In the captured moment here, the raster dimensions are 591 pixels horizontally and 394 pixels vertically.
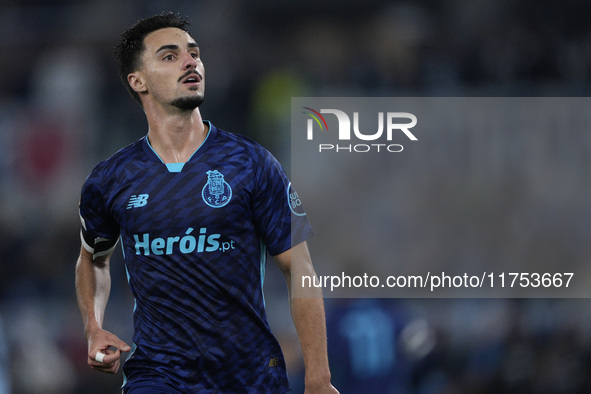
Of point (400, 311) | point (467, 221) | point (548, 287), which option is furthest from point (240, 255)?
point (548, 287)

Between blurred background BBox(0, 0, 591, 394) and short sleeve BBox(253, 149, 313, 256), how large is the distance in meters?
2.94

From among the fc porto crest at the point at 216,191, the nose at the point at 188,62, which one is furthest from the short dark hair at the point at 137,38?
the fc porto crest at the point at 216,191

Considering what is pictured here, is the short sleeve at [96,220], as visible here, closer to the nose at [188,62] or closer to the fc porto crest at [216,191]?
the fc porto crest at [216,191]

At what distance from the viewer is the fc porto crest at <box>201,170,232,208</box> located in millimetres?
2748

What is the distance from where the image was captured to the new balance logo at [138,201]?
278 centimetres

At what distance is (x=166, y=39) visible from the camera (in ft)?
9.92

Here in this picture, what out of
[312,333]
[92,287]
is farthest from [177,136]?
[312,333]

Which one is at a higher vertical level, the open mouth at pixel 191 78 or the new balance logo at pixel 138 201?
the open mouth at pixel 191 78

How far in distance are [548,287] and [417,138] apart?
1.65 metres

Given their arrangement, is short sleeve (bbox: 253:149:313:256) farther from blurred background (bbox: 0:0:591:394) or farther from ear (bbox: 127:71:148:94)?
blurred background (bbox: 0:0:591:394)

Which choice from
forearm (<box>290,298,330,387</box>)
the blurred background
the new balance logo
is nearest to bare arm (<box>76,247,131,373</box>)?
the new balance logo

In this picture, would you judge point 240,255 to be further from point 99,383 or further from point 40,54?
point 40,54

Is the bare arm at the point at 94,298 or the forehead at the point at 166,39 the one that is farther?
the forehead at the point at 166,39

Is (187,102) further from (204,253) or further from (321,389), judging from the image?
(321,389)
